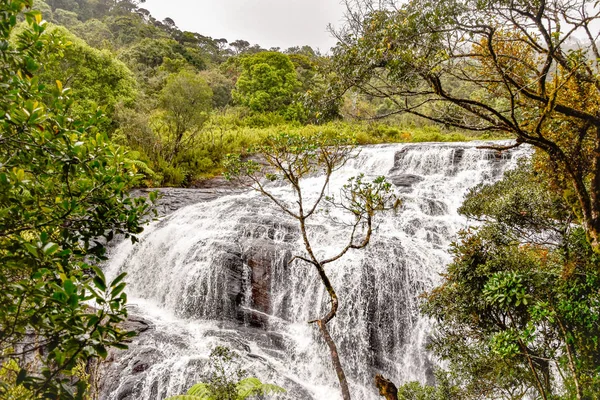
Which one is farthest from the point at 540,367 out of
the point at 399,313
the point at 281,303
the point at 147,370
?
the point at 147,370

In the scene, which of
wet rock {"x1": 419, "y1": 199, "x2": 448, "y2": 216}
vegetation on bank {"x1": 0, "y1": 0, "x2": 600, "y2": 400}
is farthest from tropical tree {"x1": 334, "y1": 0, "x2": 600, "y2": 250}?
wet rock {"x1": 419, "y1": 199, "x2": 448, "y2": 216}

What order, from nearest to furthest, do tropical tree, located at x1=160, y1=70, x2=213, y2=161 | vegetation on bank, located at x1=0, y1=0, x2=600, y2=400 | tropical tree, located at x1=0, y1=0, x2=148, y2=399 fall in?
tropical tree, located at x1=0, y1=0, x2=148, y2=399, vegetation on bank, located at x1=0, y1=0, x2=600, y2=400, tropical tree, located at x1=160, y1=70, x2=213, y2=161

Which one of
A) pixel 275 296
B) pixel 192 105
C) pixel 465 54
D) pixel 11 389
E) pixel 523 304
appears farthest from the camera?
pixel 192 105

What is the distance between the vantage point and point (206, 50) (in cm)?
4800

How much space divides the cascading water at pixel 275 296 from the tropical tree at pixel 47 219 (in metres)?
5.20

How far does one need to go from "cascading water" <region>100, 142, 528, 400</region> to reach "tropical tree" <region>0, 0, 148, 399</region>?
17.1ft

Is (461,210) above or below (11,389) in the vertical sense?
above

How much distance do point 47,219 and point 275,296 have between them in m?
7.09

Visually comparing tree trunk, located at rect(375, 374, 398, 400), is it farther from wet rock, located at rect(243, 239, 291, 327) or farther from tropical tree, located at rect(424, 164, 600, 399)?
wet rock, located at rect(243, 239, 291, 327)

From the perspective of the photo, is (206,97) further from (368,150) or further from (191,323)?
(191,323)

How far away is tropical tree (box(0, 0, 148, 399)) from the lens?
1530mm

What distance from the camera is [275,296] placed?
8680 mm

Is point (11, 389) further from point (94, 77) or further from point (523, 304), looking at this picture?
point (94, 77)

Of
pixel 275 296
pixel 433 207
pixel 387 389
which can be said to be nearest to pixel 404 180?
pixel 433 207
